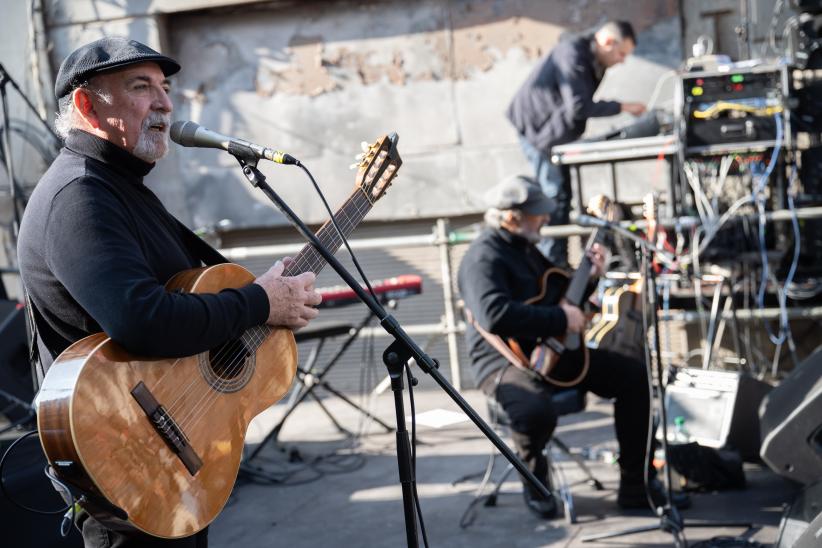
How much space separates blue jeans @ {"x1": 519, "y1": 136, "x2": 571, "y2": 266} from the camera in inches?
272

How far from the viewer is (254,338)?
289cm

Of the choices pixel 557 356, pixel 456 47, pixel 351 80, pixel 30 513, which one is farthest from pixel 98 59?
pixel 351 80

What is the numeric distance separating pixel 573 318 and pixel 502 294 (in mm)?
359

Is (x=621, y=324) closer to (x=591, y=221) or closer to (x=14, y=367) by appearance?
(x=591, y=221)

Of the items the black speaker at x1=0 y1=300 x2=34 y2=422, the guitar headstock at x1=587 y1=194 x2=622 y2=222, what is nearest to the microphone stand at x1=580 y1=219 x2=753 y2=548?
the guitar headstock at x1=587 y1=194 x2=622 y2=222

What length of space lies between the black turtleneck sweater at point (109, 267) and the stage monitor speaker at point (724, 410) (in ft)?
11.2

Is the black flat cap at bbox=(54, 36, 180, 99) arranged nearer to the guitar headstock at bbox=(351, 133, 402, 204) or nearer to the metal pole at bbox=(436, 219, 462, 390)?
the guitar headstock at bbox=(351, 133, 402, 204)

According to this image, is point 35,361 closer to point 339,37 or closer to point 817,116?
point 817,116

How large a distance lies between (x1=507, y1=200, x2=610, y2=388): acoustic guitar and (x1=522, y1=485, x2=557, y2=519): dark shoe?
0.54m

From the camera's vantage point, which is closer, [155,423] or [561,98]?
[155,423]

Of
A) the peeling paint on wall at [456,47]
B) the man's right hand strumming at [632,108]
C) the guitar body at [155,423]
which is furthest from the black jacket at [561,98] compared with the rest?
the guitar body at [155,423]

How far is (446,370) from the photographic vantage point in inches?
333

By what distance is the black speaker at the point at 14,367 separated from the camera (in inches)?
221

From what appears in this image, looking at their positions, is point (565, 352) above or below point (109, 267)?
below
